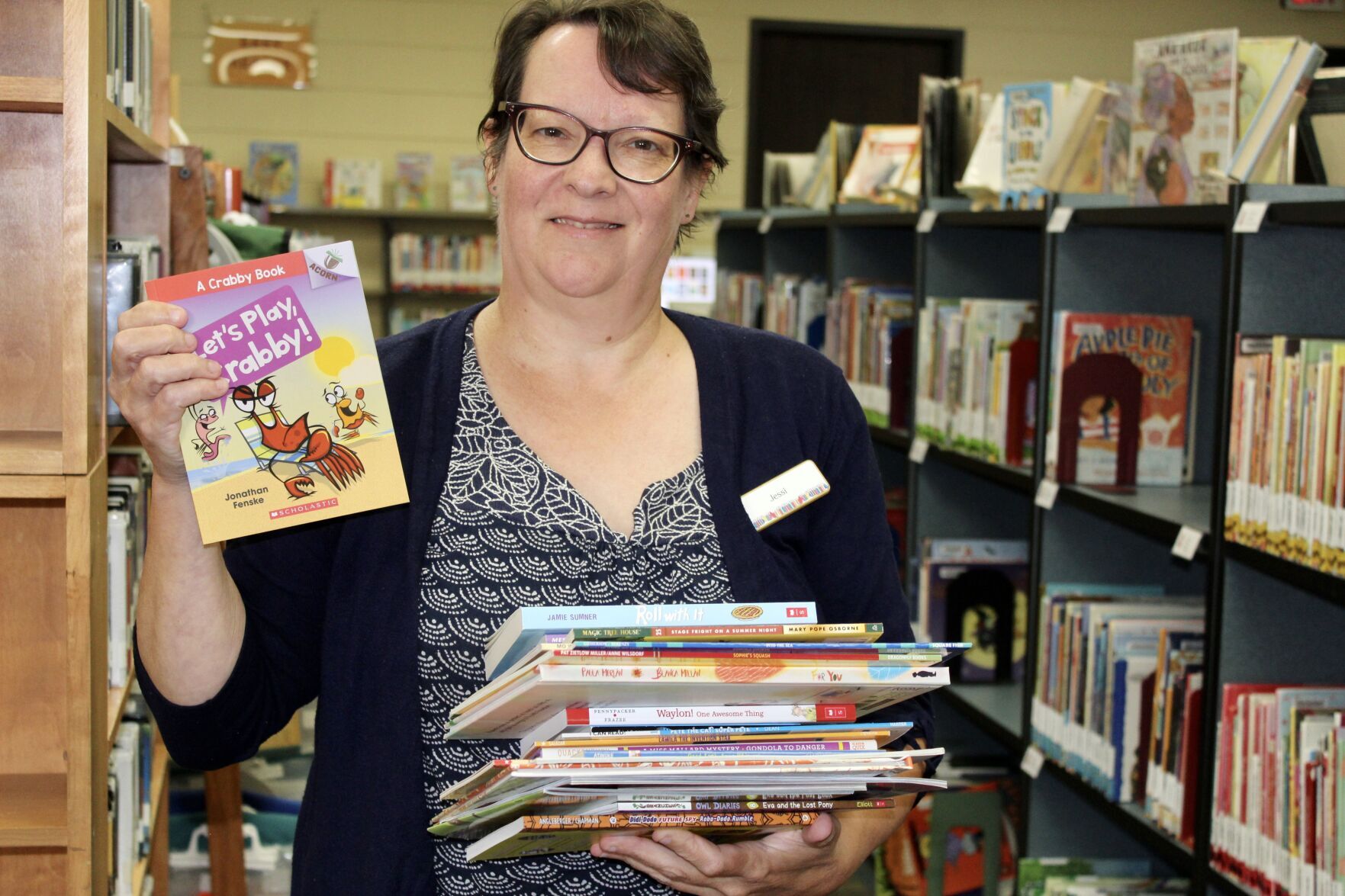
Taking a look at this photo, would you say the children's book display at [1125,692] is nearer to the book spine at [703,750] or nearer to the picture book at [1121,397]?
the picture book at [1121,397]

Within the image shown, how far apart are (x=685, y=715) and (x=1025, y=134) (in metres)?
2.70

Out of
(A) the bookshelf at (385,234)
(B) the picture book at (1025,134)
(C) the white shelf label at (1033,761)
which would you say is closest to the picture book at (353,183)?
(A) the bookshelf at (385,234)

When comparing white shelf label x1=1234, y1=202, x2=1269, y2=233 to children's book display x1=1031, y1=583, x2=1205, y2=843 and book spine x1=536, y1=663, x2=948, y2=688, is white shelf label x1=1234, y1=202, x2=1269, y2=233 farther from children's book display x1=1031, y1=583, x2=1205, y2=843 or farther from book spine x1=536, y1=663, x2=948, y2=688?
book spine x1=536, y1=663, x2=948, y2=688

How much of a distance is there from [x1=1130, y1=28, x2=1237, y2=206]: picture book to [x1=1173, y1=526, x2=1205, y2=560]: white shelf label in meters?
0.66

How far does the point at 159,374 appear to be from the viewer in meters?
1.22

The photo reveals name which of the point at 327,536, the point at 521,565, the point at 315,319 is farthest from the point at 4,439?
the point at 521,565

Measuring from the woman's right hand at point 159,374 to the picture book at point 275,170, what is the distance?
7255 mm

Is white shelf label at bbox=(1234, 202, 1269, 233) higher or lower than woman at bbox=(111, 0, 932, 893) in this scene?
higher

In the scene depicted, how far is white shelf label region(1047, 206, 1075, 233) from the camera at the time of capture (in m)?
2.85

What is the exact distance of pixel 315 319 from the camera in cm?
131

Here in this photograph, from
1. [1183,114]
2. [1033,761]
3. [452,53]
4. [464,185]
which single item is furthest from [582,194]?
[452,53]

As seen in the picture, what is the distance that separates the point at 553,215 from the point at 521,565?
374 mm

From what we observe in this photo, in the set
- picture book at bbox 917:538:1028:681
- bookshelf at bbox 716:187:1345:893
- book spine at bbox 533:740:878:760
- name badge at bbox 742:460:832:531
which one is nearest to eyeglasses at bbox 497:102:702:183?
name badge at bbox 742:460:832:531

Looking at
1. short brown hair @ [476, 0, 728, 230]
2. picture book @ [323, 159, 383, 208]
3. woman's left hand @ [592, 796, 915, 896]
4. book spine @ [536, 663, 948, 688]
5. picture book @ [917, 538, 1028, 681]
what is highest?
picture book @ [323, 159, 383, 208]
